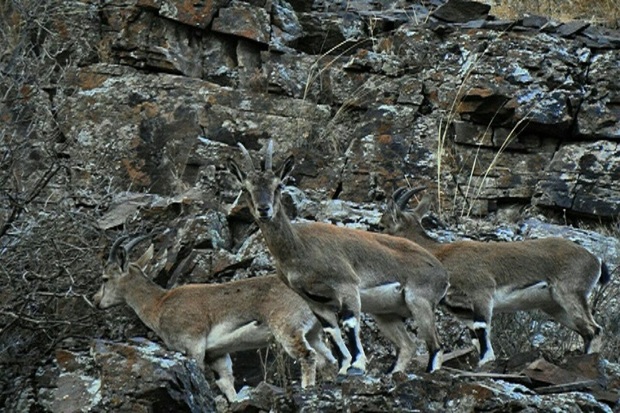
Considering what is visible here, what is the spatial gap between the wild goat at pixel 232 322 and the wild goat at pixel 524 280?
54.1 inches

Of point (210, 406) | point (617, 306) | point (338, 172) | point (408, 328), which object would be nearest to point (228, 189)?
point (338, 172)

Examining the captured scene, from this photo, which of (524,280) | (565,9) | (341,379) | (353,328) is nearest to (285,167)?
(353,328)

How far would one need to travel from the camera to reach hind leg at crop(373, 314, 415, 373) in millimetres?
14492

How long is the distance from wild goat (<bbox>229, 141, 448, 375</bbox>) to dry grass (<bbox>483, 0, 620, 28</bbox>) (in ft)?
30.3

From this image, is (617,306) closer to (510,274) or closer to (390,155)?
(510,274)

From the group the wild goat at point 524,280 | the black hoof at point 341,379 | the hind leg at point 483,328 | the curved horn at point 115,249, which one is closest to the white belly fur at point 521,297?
the wild goat at point 524,280

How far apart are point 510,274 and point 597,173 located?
16.0 ft

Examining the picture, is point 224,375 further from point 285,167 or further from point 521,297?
point 521,297

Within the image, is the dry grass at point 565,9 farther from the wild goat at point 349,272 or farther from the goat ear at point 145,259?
the wild goat at point 349,272

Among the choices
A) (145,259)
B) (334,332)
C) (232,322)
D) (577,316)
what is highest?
(334,332)

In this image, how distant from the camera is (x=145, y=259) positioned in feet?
56.2

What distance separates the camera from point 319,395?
11.8 meters

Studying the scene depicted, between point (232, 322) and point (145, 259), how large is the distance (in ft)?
6.84

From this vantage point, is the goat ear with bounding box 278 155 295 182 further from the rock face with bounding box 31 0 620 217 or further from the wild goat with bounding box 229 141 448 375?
the rock face with bounding box 31 0 620 217
